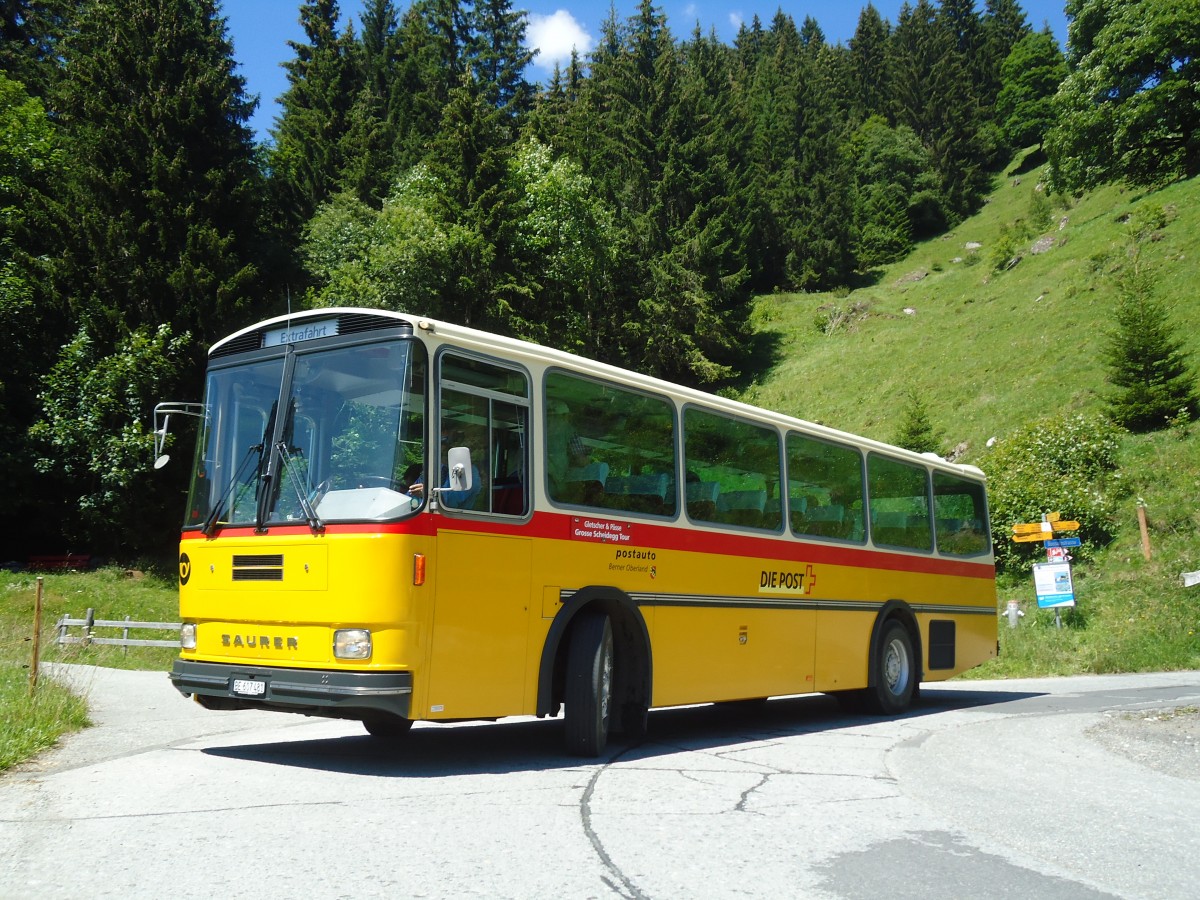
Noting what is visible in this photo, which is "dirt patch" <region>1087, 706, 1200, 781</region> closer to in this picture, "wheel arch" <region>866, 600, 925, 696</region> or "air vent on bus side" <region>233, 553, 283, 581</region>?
"wheel arch" <region>866, 600, 925, 696</region>

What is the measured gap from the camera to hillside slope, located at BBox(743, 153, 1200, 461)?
1510 inches

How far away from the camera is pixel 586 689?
25.9 ft

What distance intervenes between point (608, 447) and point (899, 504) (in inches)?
228

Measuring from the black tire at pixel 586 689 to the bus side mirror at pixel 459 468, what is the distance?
1.77 m

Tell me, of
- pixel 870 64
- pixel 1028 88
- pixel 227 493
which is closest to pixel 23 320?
pixel 227 493

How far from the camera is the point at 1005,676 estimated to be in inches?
824

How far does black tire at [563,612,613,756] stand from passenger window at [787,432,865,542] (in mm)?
3551

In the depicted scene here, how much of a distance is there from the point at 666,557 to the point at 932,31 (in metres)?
115

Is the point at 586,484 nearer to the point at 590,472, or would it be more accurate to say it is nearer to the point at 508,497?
the point at 590,472

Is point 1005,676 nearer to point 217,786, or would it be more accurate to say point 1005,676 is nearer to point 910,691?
point 910,691

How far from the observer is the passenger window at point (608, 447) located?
8117mm

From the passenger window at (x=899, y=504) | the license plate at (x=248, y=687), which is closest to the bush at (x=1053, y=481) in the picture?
the passenger window at (x=899, y=504)

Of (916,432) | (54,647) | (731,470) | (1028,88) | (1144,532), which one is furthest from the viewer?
(1028,88)

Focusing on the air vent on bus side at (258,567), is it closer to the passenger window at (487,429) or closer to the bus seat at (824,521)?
the passenger window at (487,429)
